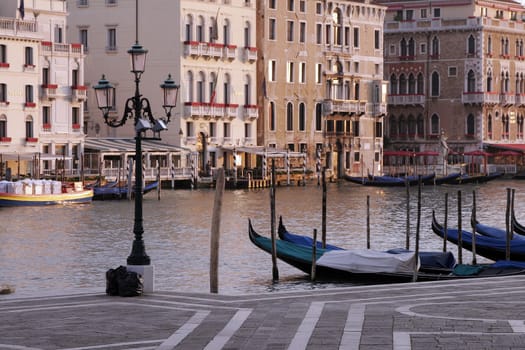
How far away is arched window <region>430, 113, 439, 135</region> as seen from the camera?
7575cm

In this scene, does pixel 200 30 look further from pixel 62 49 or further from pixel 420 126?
pixel 420 126

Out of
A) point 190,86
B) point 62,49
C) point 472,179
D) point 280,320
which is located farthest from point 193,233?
point 472,179

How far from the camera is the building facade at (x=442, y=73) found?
7475cm

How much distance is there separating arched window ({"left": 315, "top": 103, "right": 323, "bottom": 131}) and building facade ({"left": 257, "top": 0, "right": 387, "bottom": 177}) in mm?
45

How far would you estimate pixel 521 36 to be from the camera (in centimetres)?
7900

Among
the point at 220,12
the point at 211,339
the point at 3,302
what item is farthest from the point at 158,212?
the point at 211,339

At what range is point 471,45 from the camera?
7512cm

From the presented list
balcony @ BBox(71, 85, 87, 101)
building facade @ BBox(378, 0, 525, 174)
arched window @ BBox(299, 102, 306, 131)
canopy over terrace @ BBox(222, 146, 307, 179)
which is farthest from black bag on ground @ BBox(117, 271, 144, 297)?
building facade @ BBox(378, 0, 525, 174)

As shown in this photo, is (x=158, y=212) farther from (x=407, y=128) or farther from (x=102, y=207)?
(x=407, y=128)

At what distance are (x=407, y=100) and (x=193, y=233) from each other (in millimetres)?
42289

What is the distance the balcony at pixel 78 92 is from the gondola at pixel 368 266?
103 feet

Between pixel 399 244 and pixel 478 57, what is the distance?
45.5m

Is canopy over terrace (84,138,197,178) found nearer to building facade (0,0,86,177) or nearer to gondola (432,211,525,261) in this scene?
building facade (0,0,86,177)

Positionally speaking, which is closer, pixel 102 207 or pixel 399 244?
pixel 399 244
